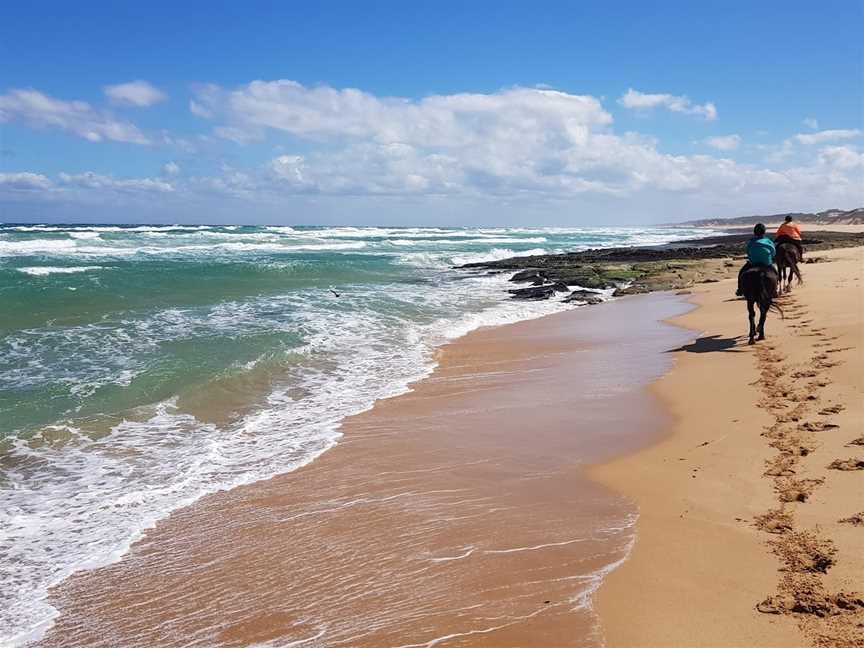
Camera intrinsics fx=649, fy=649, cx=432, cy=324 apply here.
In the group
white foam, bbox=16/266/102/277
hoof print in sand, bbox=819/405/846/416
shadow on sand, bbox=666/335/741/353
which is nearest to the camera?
hoof print in sand, bbox=819/405/846/416

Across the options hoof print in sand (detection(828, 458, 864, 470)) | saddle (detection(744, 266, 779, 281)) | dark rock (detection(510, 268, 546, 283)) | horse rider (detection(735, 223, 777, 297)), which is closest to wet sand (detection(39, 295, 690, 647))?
hoof print in sand (detection(828, 458, 864, 470))

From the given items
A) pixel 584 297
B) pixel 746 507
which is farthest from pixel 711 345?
pixel 584 297

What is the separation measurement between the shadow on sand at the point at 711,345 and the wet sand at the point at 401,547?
3.59 metres

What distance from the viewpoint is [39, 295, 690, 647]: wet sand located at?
393 centimetres

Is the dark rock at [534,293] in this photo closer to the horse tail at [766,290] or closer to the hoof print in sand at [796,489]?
the horse tail at [766,290]

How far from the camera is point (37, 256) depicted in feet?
132

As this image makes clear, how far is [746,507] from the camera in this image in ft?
16.2

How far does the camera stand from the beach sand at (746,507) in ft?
11.7

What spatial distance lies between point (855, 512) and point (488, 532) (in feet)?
8.48

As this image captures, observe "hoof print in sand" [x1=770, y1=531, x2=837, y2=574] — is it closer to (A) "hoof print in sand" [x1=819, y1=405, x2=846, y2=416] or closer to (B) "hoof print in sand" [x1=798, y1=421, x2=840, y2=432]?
(B) "hoof print in sand" [x1=798, y1=421, x2=840, y2=432]

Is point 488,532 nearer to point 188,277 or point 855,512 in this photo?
point 855,512

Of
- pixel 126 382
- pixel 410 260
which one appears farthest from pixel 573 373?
pixel 410 260

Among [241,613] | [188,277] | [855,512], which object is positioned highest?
[188,277]

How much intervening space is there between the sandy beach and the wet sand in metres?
0.02
